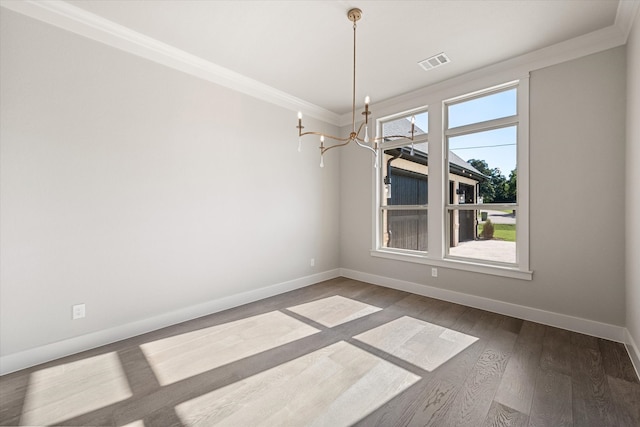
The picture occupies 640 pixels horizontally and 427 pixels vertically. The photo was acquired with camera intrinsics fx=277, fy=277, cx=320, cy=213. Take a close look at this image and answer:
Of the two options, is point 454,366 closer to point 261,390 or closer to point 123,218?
point 261,390

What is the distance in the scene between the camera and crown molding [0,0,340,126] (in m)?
2.24

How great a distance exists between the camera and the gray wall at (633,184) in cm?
217

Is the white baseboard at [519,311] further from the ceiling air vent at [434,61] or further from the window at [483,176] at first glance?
the ceiling air vent at [434,61]

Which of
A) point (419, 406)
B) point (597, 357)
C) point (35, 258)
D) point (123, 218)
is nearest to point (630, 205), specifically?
point (597, 357)

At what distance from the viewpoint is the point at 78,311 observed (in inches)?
96.3

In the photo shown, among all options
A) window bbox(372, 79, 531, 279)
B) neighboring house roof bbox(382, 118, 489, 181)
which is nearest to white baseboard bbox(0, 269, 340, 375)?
window bbox(372, 79, 531, 279)

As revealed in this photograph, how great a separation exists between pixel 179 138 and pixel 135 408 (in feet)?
8.14

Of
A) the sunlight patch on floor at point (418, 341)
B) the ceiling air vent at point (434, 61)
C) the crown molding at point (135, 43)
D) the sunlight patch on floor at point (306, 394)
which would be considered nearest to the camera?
the sunlight patch on floor at point (306, 394)

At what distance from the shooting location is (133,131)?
108 inches

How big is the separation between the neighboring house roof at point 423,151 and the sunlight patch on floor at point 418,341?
6.57 ft

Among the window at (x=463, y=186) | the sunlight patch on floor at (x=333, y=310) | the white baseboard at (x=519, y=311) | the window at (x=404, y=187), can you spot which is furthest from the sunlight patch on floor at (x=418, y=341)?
the window at (x=404, y=187)

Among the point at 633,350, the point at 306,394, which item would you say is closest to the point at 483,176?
the point at 633,350

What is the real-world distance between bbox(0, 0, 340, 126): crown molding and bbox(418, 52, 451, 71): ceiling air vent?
6.18ft

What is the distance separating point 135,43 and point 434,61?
3.15 meters
